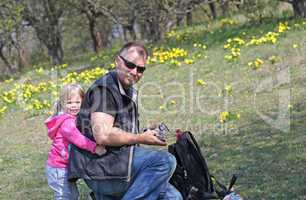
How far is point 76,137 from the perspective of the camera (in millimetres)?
4742

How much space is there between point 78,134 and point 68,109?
653 millimetres

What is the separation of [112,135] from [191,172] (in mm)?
794

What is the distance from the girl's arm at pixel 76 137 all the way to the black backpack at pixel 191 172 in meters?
0.74

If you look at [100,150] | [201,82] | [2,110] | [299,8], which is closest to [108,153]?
[100,150]

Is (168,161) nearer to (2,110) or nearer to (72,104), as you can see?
(72,104)

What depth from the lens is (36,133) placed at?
36.0ft

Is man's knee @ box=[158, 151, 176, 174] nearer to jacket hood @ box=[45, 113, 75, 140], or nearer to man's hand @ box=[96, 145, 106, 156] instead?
man's hand @ box=[96, 145, 106, 156]

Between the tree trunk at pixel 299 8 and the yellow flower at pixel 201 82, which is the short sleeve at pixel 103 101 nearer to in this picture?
the yellow flower at pixel 201 82

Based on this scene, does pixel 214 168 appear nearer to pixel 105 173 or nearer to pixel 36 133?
pixel 105 173

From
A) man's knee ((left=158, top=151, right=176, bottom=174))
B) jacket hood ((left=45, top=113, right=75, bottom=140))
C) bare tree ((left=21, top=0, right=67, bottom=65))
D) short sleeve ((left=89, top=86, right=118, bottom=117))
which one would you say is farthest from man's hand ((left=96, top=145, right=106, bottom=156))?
bare tree ((left=21, top=0, right=67, bottom=65))

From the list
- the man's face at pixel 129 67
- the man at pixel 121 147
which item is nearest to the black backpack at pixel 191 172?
the man at pixel 121 147

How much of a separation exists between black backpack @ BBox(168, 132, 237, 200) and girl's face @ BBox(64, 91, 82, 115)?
38.9 inches

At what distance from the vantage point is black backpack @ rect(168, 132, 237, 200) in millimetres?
4840

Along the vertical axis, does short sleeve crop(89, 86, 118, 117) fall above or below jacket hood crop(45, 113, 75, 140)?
above
